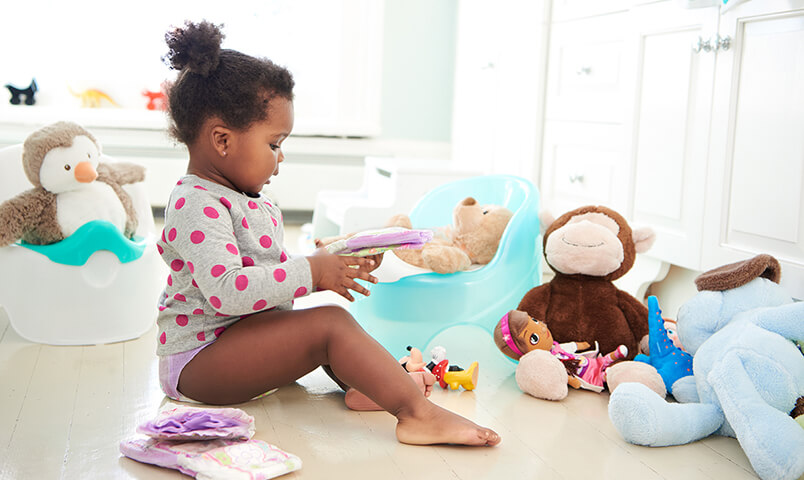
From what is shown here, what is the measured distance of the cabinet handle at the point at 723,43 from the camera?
64.7 inches

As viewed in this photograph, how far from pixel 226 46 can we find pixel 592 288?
231 centimetres

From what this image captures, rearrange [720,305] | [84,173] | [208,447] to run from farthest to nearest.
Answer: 1. [84,173]
2. [720,305]
3. [208,447]

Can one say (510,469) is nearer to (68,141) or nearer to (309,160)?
(68,141)

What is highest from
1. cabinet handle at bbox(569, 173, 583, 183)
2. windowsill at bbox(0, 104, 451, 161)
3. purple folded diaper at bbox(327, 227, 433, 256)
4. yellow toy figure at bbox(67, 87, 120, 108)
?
yellow toy figure at bbox(67, 87, 120, 108)

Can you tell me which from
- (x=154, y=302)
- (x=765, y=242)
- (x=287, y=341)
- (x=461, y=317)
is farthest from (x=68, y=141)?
(x=765, y=242)

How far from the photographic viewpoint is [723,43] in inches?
65.1

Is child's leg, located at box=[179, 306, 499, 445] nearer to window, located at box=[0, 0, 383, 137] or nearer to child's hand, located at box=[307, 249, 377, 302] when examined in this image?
child's hand, located at box=[307, 249, 377, 302]

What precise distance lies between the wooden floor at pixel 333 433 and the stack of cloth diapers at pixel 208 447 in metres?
0.02

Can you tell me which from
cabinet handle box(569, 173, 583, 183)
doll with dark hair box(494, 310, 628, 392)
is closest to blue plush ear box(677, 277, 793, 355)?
doll with dark hair box(494, 310, 628, 392)

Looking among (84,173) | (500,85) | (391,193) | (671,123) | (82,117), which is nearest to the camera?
(84,173)

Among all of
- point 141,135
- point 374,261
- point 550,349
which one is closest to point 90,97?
point 141,135

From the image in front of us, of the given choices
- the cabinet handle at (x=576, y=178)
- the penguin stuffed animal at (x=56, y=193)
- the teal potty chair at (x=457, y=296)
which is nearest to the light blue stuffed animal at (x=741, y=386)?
the teal potty chair at (x=457, y=296)

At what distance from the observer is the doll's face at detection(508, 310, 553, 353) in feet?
4.78

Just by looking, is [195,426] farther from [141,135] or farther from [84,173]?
[141,135]
